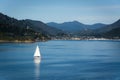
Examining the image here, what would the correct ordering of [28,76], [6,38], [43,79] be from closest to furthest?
[43,79]
[28,76]
[6,38]

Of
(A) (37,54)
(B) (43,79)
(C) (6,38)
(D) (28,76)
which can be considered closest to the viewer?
(B) (43,79)

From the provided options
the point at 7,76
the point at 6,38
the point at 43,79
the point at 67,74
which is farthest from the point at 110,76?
the point at 6,38

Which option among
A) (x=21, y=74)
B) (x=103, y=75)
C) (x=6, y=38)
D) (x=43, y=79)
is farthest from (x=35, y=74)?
(x=6, y=38)

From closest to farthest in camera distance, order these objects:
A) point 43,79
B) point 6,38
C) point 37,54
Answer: point 43,79 → point 37,54 → point 6,38

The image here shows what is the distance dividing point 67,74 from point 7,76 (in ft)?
25.4

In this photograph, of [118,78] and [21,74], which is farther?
[21,74]

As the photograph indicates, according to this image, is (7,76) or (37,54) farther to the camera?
(37,54)

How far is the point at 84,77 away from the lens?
4666 cm

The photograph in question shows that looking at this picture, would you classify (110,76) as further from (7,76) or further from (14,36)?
(14,36)

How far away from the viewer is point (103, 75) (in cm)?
4906

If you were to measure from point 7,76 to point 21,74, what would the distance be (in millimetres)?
2689

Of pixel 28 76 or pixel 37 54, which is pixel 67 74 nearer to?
pixel 28 76

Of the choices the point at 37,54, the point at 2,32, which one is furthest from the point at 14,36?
the point at 37,54

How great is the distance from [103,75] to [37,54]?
32883 mm
